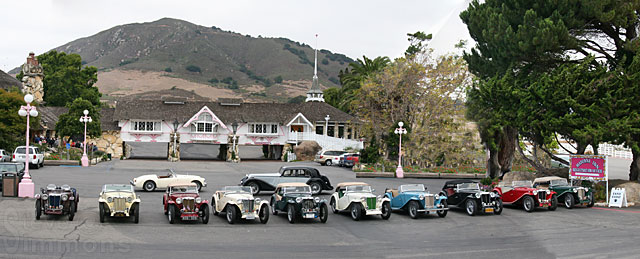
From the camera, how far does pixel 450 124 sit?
44281 mm

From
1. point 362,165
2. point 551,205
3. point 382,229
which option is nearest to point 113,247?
point 382,229

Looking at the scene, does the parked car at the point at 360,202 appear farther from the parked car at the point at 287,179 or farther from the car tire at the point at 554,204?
the car tire at the point at 554,204

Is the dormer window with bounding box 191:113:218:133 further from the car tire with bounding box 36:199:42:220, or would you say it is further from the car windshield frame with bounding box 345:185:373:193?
the car tire with bounding box 36:199:42:220

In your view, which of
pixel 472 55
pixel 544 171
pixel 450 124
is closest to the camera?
pixel 544 171

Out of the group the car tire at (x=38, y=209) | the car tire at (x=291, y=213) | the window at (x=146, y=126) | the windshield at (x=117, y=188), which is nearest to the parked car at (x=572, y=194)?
the car tire at (x=291, y=213)

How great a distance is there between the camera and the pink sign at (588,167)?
81.4 feet

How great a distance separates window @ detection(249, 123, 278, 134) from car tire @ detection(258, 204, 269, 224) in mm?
42548

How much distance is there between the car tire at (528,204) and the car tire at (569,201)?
213 cm

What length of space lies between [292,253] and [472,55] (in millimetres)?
25880

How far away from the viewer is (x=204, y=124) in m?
58.6

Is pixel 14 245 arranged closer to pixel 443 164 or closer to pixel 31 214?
pixel 31 214

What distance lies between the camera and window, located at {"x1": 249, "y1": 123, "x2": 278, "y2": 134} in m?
60.3

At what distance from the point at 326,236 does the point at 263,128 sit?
45.2 meters


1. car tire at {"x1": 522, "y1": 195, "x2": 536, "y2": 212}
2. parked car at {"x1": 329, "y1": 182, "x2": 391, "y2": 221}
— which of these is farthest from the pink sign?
parked car at {"x1": 329, "y1": 182, "x2": 391, "y2": 221}
